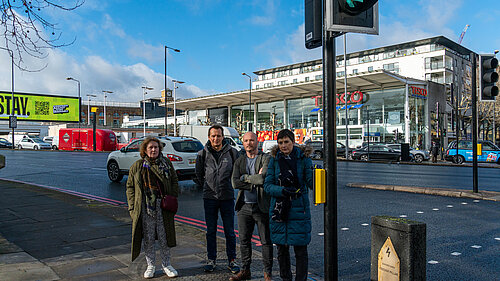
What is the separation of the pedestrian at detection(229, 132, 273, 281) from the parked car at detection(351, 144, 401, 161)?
1009 inches

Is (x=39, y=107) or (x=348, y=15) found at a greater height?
(x=39, y=107)

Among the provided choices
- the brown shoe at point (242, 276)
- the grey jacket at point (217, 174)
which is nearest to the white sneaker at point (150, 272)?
the brown shoe at point (242, 276)

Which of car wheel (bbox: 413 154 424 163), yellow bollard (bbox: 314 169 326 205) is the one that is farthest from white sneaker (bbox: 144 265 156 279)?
car wheel (bbox: 413 154 424 163)

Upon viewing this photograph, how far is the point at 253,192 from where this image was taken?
13.2ft

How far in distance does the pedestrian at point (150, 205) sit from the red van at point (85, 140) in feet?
133

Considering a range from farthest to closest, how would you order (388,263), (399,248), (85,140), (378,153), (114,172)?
(85,140)
(378,153)
(114,172)
(388,263)
(399,248)

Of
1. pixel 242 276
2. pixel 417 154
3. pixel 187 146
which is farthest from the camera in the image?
pixel 417 154

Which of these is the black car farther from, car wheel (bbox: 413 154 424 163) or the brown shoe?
the brown shoe

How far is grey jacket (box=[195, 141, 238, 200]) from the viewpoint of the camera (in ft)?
14.6

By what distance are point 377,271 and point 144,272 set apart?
8.10 feet

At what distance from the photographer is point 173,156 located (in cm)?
1216

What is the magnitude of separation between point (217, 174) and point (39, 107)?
51302 mm

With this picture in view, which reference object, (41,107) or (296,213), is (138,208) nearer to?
(296,213)

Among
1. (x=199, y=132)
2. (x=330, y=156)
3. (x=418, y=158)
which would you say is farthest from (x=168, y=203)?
(x=199, y=132)
